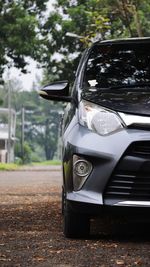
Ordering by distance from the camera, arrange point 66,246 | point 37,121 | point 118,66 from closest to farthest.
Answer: point 66,246
point 118,66
point 37,121

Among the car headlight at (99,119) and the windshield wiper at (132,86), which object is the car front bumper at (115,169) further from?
the windshield wiper at (132,86)

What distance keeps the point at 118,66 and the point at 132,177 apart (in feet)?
5.40

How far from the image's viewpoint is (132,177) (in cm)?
517

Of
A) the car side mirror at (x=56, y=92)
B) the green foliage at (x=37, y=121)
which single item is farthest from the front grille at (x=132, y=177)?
the green foliage at (x=37, y=121)

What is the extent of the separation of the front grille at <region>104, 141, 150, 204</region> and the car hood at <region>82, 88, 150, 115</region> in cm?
31

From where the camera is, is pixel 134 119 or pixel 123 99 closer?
pixel 134 119

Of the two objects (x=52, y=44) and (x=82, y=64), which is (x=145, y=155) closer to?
(x=82, y=64)

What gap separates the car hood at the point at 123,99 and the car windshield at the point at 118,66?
26 centimetres

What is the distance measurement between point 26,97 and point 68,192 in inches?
A: 4584

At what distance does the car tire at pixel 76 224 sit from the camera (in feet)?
18.3

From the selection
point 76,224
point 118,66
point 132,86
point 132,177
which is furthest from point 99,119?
point 118,66

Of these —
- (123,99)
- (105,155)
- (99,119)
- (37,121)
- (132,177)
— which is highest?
(123,99)

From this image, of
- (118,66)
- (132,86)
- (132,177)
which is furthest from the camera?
(118,66)

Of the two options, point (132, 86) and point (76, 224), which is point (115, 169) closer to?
point (76, 224)
